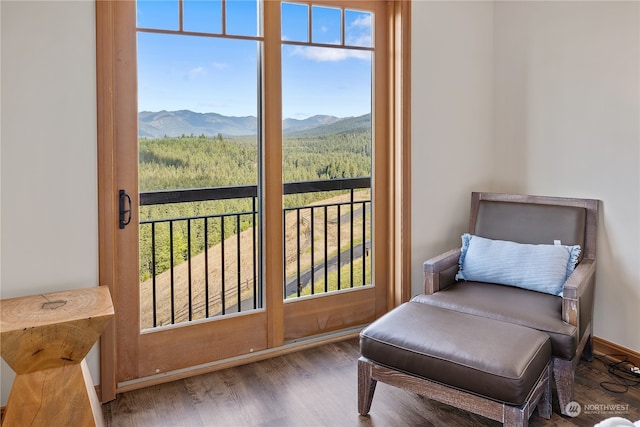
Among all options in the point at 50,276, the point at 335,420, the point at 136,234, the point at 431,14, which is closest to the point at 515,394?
the point at 335,420

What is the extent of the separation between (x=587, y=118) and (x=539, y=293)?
3.53 feet

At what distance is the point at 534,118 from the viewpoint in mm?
3205

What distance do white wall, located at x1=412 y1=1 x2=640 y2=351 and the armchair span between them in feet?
0.58

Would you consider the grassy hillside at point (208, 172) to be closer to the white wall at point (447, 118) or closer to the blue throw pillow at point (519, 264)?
the white wall at point (447, 118)

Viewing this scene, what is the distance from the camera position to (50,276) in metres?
2.25

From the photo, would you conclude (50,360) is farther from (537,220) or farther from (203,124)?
(537,220)

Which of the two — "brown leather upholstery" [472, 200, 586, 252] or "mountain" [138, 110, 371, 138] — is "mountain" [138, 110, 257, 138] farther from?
"brown leather upholstery" [472, 200, 586, 252]

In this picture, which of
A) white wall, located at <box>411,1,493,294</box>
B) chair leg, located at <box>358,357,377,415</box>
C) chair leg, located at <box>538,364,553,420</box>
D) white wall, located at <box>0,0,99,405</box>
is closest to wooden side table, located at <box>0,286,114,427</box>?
white wall, located at <box>0,0,99,405</box>

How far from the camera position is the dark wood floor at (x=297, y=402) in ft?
7.32

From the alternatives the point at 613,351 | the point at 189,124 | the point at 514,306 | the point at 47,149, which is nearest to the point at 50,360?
the point at 47,149

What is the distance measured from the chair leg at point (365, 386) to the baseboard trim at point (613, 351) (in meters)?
1.49

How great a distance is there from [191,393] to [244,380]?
28 cm

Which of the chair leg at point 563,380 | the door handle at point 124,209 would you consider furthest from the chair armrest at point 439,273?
the door handle at point 124,209

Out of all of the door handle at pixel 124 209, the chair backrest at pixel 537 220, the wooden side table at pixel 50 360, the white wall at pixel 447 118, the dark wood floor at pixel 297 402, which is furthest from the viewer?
the white wall at pixel 447 118
